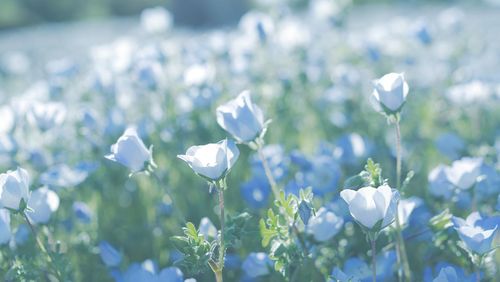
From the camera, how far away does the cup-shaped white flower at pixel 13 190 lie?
1.27 metres

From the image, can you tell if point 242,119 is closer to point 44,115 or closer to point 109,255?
point 109,255

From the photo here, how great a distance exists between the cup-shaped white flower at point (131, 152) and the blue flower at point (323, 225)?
1.25 ft

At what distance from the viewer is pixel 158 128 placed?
7.84 ft

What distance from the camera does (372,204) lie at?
114cm

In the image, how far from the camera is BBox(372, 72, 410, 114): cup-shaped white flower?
1.31 m

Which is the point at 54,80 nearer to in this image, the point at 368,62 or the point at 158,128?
the point at 158,128

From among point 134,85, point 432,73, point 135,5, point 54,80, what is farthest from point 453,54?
point 135,5

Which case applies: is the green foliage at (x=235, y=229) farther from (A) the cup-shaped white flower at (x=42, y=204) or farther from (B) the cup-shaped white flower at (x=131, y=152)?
(A) the cup-shaped white flower at (x=42, y=204)

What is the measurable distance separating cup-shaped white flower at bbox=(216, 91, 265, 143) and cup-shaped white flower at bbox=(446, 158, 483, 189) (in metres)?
0.49

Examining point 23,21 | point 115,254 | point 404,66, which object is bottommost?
point 115,254

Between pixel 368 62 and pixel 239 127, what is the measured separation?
2027 millimetres

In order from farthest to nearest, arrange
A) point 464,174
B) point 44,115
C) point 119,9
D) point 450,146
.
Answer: point 119,9, point 450,146, point 44,115, point 464,174

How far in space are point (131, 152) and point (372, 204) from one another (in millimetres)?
530

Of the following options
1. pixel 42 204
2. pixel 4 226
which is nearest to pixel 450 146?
pixel 42 204
